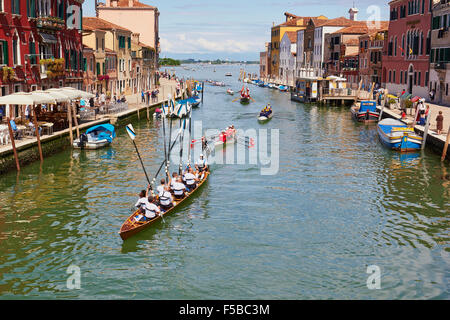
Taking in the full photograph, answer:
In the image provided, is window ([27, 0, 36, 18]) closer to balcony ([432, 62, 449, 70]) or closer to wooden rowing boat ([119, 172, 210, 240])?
wooden rowing boat ([119, 172, 210, 240])

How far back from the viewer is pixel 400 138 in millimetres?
34531

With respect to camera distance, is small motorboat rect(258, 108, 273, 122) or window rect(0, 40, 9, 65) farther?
small motorboat rect(258, 108, 273, 122)

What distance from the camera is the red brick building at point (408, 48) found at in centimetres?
5441

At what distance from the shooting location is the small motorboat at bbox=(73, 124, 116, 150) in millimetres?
34281

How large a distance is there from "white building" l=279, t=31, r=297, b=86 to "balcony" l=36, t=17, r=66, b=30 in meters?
85.9

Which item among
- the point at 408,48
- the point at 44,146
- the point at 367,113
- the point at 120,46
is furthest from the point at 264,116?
the point at 44,146

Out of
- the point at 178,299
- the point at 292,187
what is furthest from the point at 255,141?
the point at 178,299

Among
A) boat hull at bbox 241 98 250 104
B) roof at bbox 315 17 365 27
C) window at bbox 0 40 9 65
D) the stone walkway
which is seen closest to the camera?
window at bbox 0 40 9 65

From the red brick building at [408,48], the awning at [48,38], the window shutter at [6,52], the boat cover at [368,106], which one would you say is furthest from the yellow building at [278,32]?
the window shutter at [6,52]

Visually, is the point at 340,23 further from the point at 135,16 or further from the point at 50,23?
the point at 50,23

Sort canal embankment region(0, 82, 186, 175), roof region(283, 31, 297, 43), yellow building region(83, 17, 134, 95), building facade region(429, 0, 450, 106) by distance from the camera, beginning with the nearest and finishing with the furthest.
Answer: canal embankment region(0, 82, 186, 175)
building facade region(429, 0, 450, 106)
yellow building region(83, 17, 134, 95)
roof region(283, 31, 297, 43)

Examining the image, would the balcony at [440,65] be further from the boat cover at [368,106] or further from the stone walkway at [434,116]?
the boat cover at [368,106]

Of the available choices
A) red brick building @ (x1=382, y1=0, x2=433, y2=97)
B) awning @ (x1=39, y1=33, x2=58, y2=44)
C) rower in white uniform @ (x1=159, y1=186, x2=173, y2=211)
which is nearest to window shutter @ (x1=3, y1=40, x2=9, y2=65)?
awning @ (x1=39, y1=33, x2=58, y2=44)

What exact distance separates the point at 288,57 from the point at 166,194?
112718 millimetres
